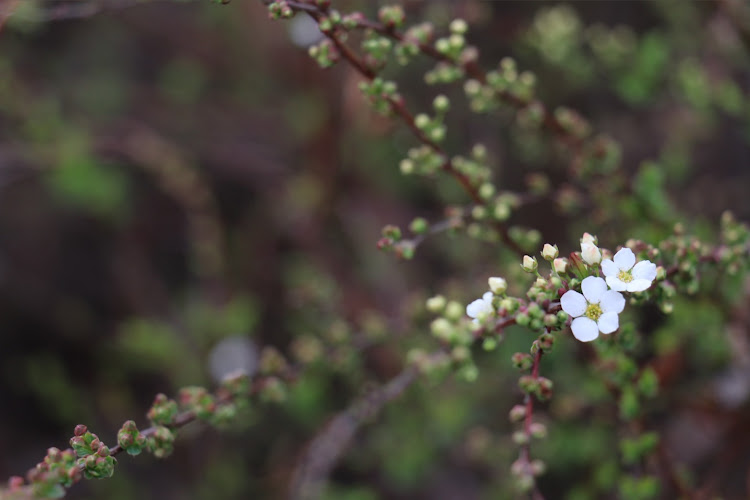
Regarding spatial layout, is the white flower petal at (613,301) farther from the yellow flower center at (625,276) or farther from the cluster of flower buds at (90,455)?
the cluster of flower buds at (90,455)

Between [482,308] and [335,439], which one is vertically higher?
[335,439]

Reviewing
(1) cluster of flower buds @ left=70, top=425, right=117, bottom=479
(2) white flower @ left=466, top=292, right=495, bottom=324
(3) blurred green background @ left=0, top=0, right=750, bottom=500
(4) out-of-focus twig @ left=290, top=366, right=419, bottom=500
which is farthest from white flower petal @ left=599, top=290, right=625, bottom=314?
(3) blurred green background @ left=0, top=0, right=750, bottom=500

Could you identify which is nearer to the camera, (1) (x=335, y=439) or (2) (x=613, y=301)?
(2) (x=613, y=301)

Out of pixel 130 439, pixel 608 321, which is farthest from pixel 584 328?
pixel 130 439

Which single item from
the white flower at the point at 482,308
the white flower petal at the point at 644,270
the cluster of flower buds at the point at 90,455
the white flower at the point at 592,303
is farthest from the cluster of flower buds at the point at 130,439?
the white flower petal at the point at 644,270

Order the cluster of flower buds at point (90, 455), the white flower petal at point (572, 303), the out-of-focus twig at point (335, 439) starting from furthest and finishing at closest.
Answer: the out-of-focus twig at point (335, 439), the cluster of flower buds at point (90, 455), the white flower petal at point (572, 303)

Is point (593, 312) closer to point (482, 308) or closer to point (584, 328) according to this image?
point (584, 328)
